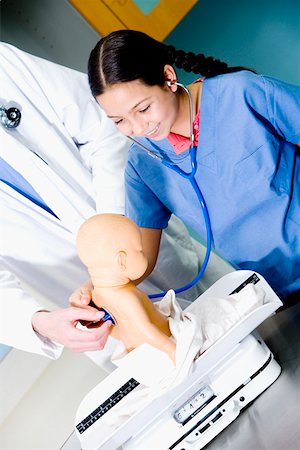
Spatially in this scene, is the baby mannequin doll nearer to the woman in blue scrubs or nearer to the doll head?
the doll head

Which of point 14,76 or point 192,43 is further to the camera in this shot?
point 192,43

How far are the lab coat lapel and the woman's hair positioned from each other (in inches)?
18.1

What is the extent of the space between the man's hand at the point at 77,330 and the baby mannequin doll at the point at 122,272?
2.1 inches

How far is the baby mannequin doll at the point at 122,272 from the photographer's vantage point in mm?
1044

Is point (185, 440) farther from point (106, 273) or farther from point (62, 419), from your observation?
point (62, 419)

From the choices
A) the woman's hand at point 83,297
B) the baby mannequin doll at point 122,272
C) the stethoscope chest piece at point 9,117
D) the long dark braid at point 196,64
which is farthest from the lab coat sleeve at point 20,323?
the long dark braid at point 196,64

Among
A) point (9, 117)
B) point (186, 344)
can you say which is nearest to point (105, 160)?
point (9, 117)

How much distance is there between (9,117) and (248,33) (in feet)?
4.22

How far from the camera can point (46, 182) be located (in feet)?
5.28

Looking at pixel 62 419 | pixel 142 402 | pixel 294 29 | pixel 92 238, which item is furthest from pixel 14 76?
pixel 62 419

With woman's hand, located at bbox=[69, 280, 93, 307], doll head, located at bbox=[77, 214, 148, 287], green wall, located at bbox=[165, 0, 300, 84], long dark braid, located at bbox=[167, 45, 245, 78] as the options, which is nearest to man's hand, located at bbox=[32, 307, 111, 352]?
woman's hand, located at bbox=[69, 280, 93, 307]

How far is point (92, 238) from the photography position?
105 cm

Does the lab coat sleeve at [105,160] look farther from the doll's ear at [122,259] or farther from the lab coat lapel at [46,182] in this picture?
the doll's ear at [122,259]

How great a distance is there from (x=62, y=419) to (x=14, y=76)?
4.81 ft
